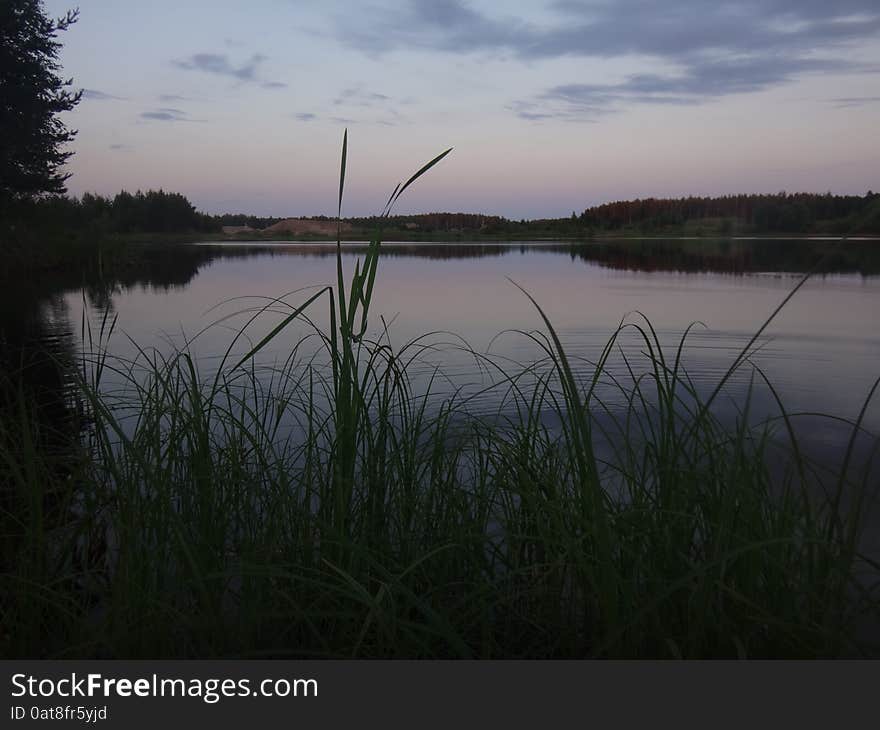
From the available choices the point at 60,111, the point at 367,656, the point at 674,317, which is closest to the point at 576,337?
the point at 674,317

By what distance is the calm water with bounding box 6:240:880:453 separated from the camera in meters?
5.68

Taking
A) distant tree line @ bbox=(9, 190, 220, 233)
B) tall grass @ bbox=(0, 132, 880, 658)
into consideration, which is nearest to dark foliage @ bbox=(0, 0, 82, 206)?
distant tree line @ bbox=(9, 190, 220, 233)

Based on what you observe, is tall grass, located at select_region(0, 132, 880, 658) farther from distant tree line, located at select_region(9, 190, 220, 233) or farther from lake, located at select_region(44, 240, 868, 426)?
distant tree line, located at select_region(9, 190, 220, 233)

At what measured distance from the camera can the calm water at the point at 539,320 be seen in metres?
5.68

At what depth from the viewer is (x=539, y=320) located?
32.7ft

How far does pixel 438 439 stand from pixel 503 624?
554 millimetres

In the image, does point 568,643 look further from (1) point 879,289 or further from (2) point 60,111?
(2) point 60,111

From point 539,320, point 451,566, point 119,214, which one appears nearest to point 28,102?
point 539,320

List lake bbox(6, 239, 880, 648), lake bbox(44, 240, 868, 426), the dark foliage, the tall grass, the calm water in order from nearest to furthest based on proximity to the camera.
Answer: the tall grass < lake bbox(6, 239, 880, 648) < the calm water < lake bbox(44, 240, 868, 426) < the dark foliage

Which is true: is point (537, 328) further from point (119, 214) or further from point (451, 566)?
point (119, 214)

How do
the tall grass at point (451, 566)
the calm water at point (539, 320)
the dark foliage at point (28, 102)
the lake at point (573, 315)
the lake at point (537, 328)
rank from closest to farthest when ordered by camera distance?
the tall grass at point (451, 566), the lake at point (537, 328), the calm water at point (539, 320), the lake at point (573, 315), the dark foliage at point (28, 102)

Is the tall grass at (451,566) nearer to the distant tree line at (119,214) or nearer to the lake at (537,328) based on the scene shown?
the lake at (537,328)

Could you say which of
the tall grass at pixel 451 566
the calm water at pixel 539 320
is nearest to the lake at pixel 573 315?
the calm water at pixel 539 320

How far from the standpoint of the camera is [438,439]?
212cm
